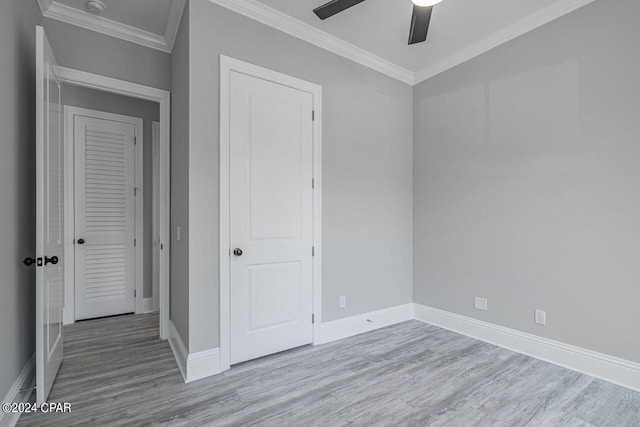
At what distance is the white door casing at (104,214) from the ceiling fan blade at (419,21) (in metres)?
3.40

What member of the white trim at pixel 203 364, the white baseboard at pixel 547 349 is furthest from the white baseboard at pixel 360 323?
the white trim at pixel 203 364

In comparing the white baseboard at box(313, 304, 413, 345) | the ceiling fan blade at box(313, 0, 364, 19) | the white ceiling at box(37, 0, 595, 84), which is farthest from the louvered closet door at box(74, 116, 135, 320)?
the ceiling fan blade at box(313, 0, 364, 19)

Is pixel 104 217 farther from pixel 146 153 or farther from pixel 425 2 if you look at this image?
pixel 425 2

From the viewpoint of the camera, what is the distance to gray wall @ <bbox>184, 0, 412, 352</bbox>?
2.37 meters

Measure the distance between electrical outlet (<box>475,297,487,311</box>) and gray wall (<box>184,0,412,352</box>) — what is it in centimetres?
79

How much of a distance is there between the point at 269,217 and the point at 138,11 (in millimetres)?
2038

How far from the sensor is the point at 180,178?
2.66 metres

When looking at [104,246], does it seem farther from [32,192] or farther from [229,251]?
[229,251]

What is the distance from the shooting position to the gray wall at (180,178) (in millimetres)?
2408

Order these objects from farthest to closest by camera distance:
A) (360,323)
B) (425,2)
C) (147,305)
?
(147,305), (360,323), (425,2)

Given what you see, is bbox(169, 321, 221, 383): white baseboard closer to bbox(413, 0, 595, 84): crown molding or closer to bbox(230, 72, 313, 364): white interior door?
bbox(230, 72, 313, 364): white interior door

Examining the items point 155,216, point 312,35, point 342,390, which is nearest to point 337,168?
point 312,35

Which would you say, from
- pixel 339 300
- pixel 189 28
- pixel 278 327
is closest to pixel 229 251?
pixel 278 327

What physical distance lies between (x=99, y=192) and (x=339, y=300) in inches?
121
